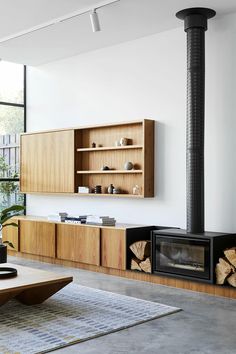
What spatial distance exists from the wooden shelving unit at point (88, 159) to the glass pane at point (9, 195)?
0.31 metres

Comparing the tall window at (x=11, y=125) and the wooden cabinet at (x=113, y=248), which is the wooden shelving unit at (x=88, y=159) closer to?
the tall window at (x=11, y=125)

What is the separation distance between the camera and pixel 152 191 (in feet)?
20.7

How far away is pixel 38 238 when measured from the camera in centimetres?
718

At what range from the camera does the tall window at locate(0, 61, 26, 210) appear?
820cm

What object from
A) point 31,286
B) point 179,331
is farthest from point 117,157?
point 179,331

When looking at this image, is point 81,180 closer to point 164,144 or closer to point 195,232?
point 164,144

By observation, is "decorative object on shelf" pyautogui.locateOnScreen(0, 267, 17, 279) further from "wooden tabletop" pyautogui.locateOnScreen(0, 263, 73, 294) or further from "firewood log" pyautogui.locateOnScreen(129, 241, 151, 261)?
"firewood log" pyautogui.locateOnScreen(129, 241, 151, 261)

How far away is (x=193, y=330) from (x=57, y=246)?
3331mm

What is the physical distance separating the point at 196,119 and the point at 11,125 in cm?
389

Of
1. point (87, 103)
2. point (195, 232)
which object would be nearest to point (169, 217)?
point (195, 232)

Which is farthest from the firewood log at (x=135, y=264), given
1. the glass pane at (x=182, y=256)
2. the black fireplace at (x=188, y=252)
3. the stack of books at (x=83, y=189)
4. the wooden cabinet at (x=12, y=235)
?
the wooden cabinet at (x=12, y=235)

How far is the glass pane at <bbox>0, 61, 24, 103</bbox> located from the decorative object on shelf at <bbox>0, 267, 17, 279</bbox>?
4252mm

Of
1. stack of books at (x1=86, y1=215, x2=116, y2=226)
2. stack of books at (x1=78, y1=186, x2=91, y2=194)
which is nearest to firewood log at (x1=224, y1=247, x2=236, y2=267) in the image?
stack of books at (x1=86, y1=215, x2=116, y2=226)

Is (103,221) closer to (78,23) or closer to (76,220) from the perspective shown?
(76,220)
